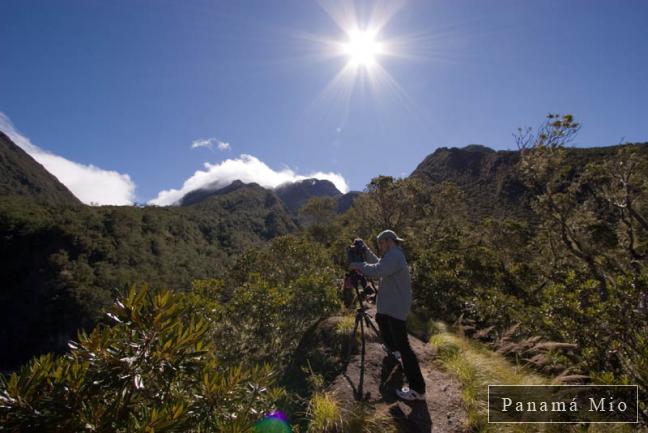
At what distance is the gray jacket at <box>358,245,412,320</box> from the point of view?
11.8 ft

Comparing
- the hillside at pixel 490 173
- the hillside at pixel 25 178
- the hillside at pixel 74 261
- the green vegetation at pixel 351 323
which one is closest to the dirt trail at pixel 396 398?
the green vegetation at pixel 351 323

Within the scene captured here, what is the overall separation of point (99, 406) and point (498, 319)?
6.43 metres

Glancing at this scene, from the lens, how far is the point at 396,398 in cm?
386

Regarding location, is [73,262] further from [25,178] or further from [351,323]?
[25,178]

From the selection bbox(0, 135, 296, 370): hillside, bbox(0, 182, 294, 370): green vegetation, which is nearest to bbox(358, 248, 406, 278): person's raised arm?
bbox(0, 182, 294, 370): green vegetation

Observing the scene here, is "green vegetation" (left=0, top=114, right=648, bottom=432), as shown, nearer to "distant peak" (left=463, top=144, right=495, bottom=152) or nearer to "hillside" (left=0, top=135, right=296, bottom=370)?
"hillside" (left=0, top=135, right=296, bottom=370)

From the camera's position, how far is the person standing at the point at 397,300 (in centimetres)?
363

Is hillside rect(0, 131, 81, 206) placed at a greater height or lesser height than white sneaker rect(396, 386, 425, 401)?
greater

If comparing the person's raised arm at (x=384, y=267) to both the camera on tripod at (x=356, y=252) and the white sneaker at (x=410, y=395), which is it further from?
the white sneaker at (x=410, y=395)

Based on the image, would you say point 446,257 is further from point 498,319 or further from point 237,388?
point 237,388

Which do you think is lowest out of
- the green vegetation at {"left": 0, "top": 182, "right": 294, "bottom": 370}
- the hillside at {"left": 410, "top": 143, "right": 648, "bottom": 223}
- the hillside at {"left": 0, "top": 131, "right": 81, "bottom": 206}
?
the green vegetation at {"left": 0, "top": 182, "right": 294, "bottom": 370}

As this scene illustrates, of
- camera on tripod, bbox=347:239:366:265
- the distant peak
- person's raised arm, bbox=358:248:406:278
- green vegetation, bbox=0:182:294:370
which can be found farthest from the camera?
the distant peak

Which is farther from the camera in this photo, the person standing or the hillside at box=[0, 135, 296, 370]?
the hillside at box=[0, 135, 296, 370]

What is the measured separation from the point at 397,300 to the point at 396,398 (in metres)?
1.30
